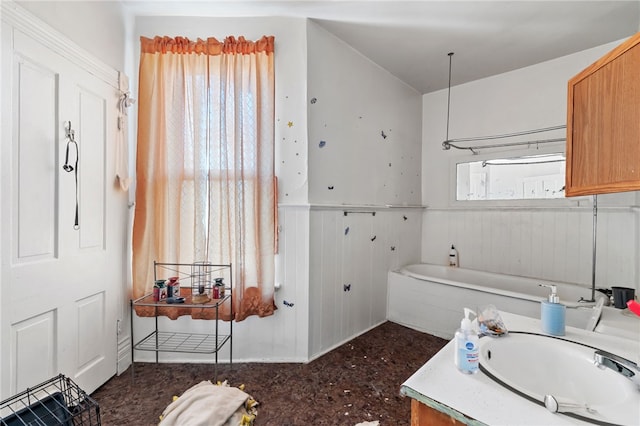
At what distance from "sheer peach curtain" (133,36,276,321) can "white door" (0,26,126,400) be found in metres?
0.20

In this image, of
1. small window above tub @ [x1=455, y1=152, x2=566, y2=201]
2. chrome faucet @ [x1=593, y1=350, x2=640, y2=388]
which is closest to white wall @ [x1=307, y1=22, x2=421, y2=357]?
small window above tub @ [x1=455, y1=152, x2=566, y2=201]

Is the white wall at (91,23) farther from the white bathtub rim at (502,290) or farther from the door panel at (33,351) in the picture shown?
the white bathtub rim at (502,290)

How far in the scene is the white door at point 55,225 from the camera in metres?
1.26

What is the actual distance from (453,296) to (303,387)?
1495 mm

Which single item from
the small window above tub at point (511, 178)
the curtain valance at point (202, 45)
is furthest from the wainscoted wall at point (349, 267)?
the curtain valance at point (202, 45)

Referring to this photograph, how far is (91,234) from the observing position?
1679 mm

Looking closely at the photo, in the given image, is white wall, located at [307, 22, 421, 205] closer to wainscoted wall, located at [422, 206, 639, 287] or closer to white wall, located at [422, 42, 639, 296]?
white wall, located at [422, 42, 639, 296]

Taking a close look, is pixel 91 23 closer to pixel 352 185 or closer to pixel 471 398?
Answer: pixel 352 185

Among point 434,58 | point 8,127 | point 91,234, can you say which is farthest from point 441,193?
point 8,127

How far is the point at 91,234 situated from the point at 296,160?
1355 mm

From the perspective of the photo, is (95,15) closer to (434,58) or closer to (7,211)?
(7,211)

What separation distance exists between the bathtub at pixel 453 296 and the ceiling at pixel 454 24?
2.03 meters

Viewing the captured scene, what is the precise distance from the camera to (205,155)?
6.30 feet

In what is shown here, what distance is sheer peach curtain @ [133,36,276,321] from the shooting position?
1.91m
